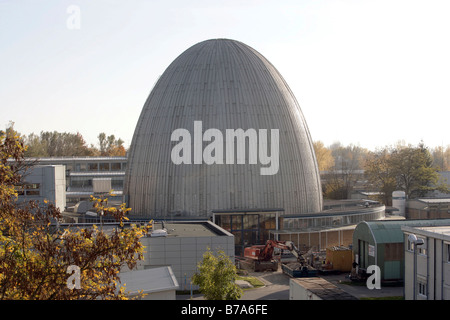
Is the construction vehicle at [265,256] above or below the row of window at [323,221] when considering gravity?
below

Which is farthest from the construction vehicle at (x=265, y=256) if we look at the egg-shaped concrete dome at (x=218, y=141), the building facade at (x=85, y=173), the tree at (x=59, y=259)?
the building facade at (x=85, y=173)

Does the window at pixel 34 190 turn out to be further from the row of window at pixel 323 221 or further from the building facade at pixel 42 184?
the row of window at pixel 323 221

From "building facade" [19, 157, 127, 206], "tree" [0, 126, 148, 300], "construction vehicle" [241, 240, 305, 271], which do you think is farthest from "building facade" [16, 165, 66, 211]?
"building facade" [19, 157, 127, 206]

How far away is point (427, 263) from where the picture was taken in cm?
2744

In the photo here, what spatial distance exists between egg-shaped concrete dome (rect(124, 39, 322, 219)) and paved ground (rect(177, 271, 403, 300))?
975cm

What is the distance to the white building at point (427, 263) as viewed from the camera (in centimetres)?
2572

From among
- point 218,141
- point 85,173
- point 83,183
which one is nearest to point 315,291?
point 218,141

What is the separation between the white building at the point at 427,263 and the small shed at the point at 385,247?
17.1 feet

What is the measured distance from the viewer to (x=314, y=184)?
49.3m

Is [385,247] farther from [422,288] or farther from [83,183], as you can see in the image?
[83,183]
